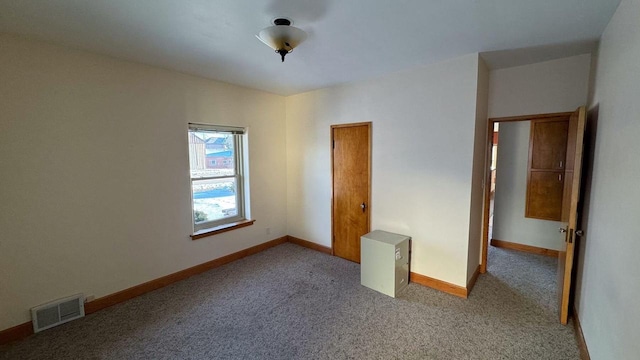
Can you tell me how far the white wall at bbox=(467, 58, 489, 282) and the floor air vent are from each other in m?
3.86

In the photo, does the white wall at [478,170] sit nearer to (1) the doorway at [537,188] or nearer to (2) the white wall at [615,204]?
(1) the doorway at [537,188]

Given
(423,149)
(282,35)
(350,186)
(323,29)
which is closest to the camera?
(282,35)

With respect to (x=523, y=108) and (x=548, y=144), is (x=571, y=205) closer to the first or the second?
(x=523, y=108)

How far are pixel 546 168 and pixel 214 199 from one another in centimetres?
479

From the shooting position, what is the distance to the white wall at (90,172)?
2.15 metres

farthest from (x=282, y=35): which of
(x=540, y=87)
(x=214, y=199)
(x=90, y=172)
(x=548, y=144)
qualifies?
(x=548, y=144)

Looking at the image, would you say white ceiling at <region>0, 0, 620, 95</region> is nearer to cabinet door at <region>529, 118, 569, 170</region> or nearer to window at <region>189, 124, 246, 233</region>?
window at <region>189, 124, 246, 233</region>

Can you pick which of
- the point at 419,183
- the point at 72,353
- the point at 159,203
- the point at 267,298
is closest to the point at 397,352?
the point at 267,298

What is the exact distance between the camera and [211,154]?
3.59 m

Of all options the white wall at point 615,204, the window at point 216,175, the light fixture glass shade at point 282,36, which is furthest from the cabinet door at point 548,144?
the window at point 216,175

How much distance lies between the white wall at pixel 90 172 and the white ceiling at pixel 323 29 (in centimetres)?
27

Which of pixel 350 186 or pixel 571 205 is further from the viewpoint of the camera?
pixel 350 186

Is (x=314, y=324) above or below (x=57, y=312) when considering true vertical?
below

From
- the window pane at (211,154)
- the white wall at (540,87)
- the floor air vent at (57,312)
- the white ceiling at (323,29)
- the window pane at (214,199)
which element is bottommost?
the floor air vent at (57,312)
